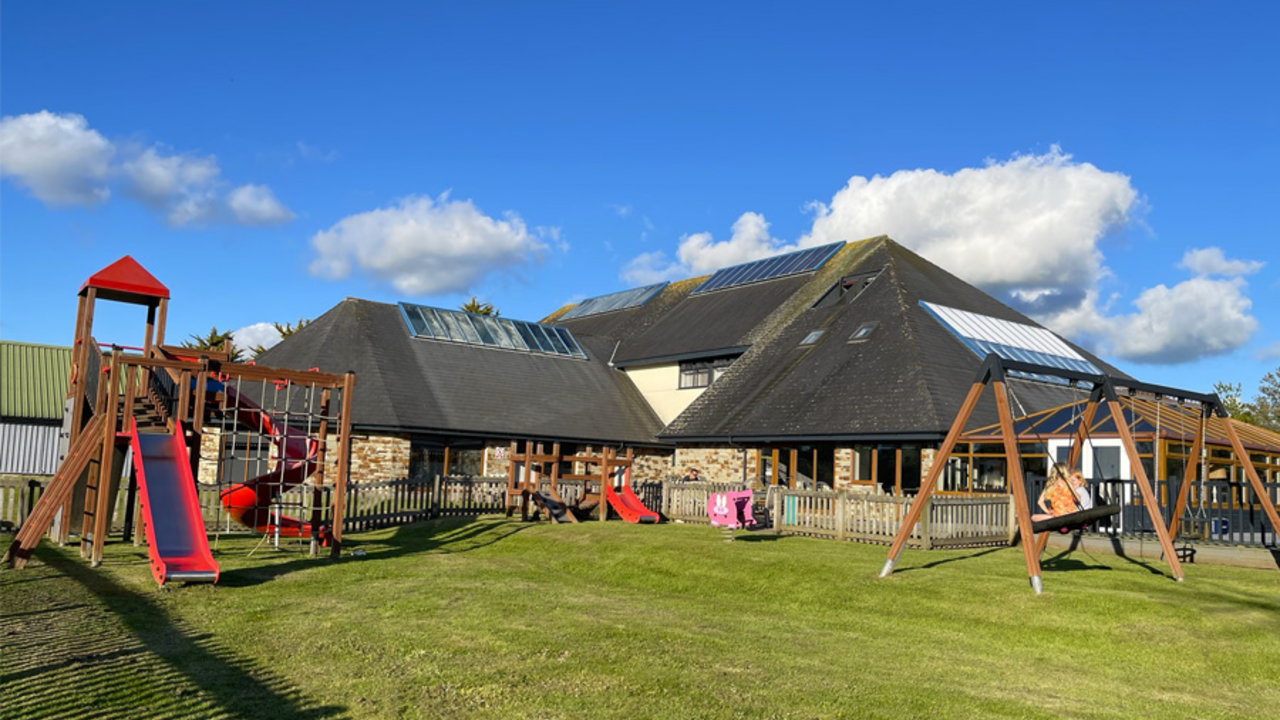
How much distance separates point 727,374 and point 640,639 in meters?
26.2

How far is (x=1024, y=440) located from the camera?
25.4 meters

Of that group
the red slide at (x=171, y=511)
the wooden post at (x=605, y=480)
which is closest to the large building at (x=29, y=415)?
the wooden post at (x=605, y=480)

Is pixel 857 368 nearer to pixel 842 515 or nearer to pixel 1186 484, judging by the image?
pixel 842 515

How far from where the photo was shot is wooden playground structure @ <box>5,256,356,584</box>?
607 inches

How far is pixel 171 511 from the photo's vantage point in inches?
604

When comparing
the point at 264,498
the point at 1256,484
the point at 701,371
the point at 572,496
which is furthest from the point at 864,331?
the point at 264,498

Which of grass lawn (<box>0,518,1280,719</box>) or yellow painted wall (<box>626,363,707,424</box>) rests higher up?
yellow painted wall (<box>626,363,707,424</box>)

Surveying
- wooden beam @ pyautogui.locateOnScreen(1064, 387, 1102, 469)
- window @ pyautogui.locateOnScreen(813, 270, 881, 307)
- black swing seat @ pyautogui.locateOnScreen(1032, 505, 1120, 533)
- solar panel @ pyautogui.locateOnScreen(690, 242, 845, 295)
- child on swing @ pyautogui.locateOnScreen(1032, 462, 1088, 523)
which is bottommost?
black swing seat @ pyautogui.locateOnScreen(1032, 505, 1120, 533)

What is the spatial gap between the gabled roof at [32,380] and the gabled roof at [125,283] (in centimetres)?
1732

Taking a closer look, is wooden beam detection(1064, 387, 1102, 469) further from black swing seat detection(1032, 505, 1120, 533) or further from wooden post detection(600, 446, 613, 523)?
wooden post detection(600, 446, 613, 523)

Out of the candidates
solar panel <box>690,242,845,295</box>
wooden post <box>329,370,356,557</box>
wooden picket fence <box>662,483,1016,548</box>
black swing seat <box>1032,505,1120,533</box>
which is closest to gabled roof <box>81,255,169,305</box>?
wooden post <box>329,370,356,557</box>

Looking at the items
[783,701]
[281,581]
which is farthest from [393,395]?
[783,701]

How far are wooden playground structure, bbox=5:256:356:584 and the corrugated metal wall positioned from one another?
1642cm

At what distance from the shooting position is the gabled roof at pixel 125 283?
20.6m
